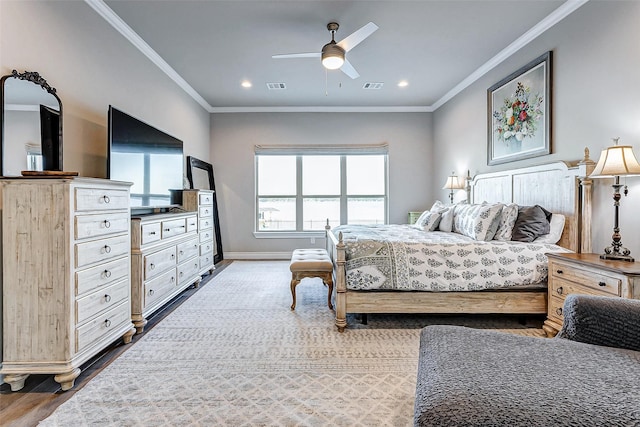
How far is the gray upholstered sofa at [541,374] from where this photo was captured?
854 millimetres

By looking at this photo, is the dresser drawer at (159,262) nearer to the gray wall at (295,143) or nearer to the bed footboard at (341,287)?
the bed footboard at (341,287)

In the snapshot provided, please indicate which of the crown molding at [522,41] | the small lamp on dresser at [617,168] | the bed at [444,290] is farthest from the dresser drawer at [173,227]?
the crown molding at [522,41]

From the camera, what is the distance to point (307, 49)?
3652 millimetres

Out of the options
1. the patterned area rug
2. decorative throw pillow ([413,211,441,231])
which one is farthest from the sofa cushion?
decorative throw pillow ([413,211,441,231])

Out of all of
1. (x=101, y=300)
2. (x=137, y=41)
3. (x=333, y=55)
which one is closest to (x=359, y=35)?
A: (x=333, y=55)

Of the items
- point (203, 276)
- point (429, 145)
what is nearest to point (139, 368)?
point (203, 276)

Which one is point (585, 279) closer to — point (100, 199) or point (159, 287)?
point (100, 199)

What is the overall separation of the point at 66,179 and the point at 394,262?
2.32m

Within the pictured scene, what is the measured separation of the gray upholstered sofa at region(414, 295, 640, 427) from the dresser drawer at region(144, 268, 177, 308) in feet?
7.89

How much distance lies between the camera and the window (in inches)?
241

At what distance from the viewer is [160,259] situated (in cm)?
303

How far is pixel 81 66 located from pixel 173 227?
160 centimetres

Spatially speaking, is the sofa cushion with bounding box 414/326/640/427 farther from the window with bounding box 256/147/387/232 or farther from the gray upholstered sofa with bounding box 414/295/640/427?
the window with bounding box 256/147/387/232

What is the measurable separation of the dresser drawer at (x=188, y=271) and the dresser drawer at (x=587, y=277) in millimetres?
3548
